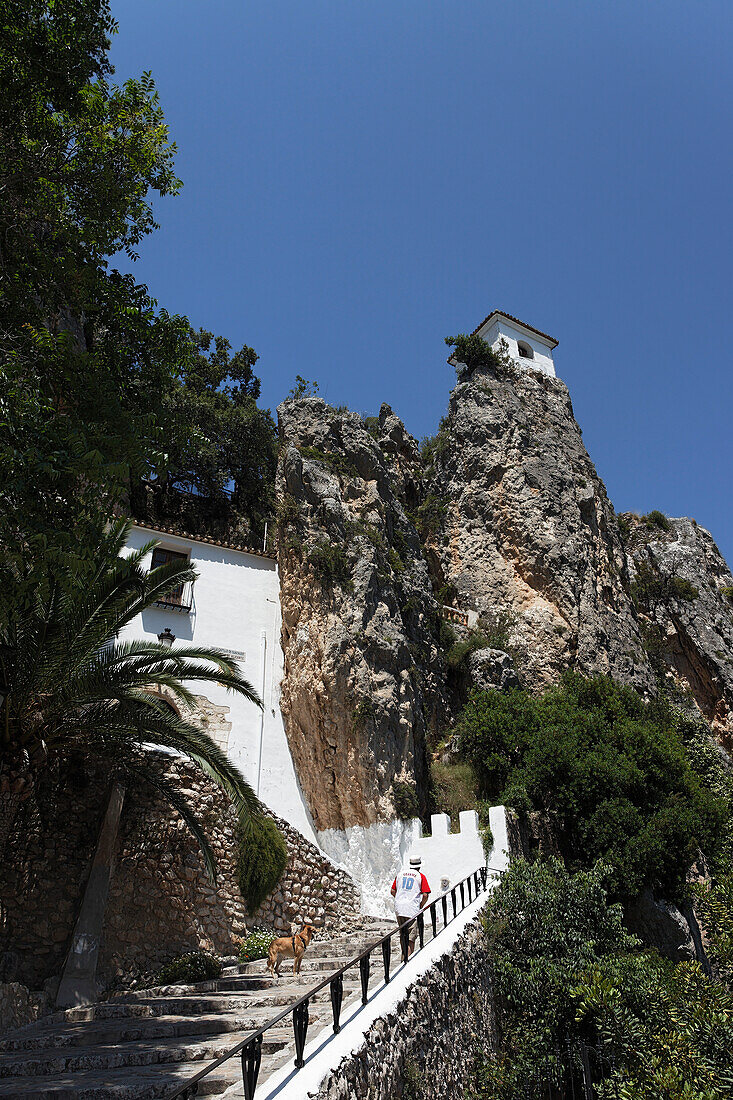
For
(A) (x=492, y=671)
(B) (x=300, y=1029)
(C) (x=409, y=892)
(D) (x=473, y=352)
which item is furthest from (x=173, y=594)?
(D) (x=473, y=352)

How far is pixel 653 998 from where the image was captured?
902 centimetres

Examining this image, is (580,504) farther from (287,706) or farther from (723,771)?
(287,706)

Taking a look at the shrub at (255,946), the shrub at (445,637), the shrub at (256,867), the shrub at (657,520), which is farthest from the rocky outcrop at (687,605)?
the shrub at (256,867)

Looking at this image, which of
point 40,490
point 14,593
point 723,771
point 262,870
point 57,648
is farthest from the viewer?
point 723,771

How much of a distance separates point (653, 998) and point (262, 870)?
18.9 feet

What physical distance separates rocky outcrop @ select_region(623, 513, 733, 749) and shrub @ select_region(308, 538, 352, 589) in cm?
1464

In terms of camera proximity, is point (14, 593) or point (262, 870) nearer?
point (14, 593)

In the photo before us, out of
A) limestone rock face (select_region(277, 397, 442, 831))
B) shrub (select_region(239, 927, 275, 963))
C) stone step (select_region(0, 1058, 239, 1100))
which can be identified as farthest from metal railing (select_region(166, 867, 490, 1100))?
limestone rock face (select_region(277, 397, 442, 831))

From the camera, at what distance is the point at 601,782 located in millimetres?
14664

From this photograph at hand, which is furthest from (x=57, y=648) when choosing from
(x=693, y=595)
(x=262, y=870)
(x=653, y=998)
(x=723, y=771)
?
(x=693, y=595)

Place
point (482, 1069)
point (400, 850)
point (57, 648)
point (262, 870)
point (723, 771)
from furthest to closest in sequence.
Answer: point (723, 771), point (400, 850), point (262, 870), point (57, 648), point (482, 1069)

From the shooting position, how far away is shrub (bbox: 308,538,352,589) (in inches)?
648

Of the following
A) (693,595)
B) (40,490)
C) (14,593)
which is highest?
(693,595)

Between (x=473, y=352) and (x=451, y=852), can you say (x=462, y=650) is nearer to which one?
(x=451, y=852)
